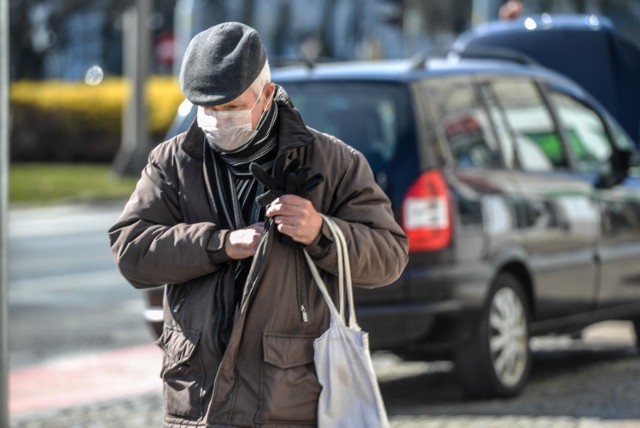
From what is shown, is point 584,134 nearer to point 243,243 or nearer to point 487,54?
point 487,54

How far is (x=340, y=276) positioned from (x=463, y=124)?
13.4 ft

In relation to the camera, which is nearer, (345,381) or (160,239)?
(345,381)

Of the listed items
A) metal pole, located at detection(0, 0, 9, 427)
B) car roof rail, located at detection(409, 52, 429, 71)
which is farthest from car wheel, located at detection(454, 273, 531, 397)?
metal pole, located at detection(0, 0, 9, 427)

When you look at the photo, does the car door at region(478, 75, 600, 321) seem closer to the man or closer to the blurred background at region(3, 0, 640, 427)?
the blurred background at region(3, 0, 640, 427)

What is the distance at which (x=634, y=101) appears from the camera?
10.8 m

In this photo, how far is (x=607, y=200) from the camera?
859cm

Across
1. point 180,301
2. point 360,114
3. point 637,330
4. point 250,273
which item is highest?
point 250,273

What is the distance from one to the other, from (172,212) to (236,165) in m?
0.22

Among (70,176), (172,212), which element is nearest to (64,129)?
(70,176)

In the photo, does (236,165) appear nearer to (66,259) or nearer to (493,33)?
(493,33)

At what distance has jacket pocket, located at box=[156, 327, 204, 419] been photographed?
372cm

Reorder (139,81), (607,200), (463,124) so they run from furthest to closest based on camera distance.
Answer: (139,81) < (607,200) < (463,124)

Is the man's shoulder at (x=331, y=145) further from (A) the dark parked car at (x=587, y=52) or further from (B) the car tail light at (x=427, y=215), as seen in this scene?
(A) the dark parked car at (x=587, y=52)

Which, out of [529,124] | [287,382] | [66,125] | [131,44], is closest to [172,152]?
[287,382]
